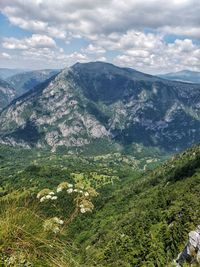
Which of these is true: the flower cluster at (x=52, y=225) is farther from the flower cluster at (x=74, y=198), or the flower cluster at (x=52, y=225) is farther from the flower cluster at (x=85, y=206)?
the flower cluster at (x=85, y=206)

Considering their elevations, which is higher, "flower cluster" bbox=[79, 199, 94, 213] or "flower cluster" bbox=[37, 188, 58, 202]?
"flower cluster" bbox=[37, 188, 58, 202]

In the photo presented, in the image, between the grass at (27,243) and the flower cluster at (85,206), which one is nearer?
the grass at (27,243)

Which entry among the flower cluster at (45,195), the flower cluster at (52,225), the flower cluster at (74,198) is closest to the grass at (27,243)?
the flower cluster at (52,225)

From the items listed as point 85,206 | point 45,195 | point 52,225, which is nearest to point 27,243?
point 52,225

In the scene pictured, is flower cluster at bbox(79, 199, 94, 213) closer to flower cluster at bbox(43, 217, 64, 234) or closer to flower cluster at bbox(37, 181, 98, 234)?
flower cluster at bbox(37, 181, 98, 234)

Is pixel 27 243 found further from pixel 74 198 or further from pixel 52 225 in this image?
pixel 74 198

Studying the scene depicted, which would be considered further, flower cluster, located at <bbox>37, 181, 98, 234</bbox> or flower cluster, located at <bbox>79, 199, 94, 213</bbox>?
flower cluster, located at <bbox>79, 199, 94, 213</bbox>

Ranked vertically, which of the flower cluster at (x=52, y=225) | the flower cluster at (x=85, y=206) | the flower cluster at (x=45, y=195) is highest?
the flower cluster at (x=45, y=195)

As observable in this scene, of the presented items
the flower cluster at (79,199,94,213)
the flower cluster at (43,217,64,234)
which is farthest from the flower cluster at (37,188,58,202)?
the flower cluster at (79,199,94,213)

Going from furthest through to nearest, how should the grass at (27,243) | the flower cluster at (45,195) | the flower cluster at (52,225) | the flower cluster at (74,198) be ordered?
1. the flower cluster at (45,195)
2. the flower cluster at (74,198)
3. the flower cluster at (52,225)
4. the grass at (27,243)
